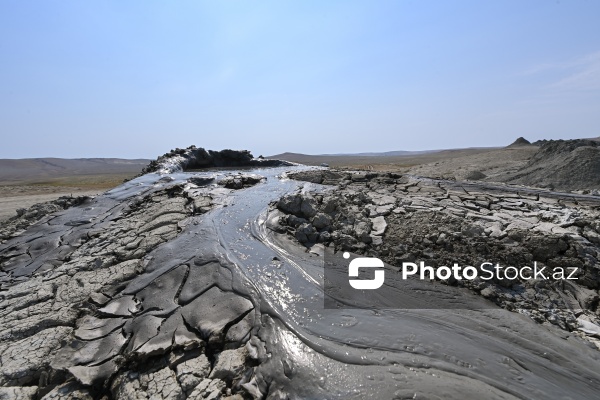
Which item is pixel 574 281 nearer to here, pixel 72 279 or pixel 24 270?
pixel 72 279

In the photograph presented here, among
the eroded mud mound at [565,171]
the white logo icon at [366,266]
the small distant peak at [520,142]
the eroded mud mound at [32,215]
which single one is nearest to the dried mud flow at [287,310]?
the white logo icon at [366,266]

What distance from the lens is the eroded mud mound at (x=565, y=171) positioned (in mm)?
10352

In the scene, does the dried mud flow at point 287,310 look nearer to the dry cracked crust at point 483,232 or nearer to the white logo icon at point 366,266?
the dry cracked crust at point 483,232

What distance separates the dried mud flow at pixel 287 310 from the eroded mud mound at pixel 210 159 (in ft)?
17.0

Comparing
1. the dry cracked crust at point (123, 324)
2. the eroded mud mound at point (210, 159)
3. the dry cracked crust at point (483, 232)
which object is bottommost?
the dry cracked crust at point (123, 324)

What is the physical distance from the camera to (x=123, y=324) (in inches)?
116

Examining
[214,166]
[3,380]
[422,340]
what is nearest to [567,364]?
[422,340]

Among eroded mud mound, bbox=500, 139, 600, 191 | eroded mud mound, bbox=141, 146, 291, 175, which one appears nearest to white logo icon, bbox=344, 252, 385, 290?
eroded mud mound, bbox=141, 146, 291, 175

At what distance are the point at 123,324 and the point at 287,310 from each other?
1.47m

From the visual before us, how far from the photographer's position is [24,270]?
171 inches

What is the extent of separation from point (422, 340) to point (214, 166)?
9.71 metres

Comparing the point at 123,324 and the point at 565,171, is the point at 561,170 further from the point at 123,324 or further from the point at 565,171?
the point at 123,324

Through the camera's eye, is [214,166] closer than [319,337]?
No

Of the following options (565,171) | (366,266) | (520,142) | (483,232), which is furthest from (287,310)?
(520,142)
